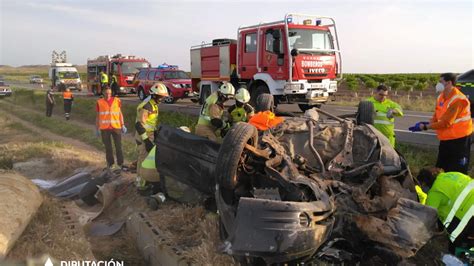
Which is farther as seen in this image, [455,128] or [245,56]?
[245,56]

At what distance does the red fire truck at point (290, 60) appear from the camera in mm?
10664

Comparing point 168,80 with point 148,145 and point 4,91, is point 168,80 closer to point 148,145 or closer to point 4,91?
point 148,145

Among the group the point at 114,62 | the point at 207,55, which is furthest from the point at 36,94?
the point at 207,55

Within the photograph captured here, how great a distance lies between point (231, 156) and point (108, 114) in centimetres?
511

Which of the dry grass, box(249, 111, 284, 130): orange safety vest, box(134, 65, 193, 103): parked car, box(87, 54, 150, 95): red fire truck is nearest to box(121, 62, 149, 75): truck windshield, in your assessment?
box(87, 54, 150, 95): red fire truck

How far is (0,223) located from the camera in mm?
3898

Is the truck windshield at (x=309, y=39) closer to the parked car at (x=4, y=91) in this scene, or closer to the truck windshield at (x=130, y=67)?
the truck windshield at (x=130, y=67)

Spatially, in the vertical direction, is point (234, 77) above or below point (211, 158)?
above

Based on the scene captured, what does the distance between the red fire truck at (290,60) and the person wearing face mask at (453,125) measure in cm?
576

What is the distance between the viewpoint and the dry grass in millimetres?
3859

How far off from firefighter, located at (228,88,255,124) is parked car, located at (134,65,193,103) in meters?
11.3

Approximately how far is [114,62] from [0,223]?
2083cm

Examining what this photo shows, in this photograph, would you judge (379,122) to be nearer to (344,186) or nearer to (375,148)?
(375,148)

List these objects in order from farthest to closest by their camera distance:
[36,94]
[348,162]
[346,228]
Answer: [36,94], [348,162], [346,228]
